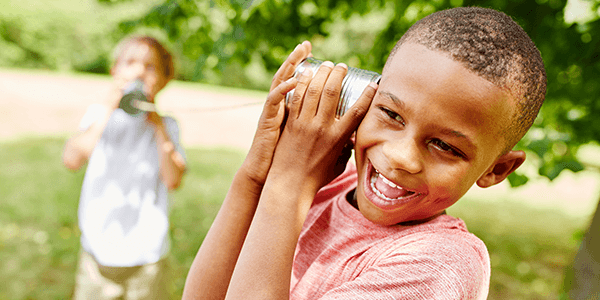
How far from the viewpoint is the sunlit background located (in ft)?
9.23

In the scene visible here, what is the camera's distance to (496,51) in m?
0.98

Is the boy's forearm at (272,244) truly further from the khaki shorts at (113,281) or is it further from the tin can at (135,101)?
the khaki shorts at (113,281)

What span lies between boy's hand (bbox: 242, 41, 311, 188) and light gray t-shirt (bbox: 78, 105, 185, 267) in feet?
6.47

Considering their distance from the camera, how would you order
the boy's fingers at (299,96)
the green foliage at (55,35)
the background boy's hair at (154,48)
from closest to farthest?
the boy's fingers at (299,96), the background boy's hair at (154,48), the green foliage at (55,35)

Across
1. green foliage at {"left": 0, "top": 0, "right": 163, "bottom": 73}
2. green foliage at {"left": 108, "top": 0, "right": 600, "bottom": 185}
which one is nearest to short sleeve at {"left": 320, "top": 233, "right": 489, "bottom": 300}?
green foliage at {"left": 108, "top": 0, "right": 600, "bottom": 185}

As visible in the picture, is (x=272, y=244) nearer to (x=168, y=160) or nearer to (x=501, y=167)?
(x=501, y=167)

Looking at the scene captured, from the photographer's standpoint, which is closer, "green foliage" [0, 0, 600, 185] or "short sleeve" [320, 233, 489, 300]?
"short sleeve" [320, 233, 489, 300]

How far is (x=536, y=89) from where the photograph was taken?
1050mm

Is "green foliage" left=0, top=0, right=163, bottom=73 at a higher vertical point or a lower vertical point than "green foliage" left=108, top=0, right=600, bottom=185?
lower

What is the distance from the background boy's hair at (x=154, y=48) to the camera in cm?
324

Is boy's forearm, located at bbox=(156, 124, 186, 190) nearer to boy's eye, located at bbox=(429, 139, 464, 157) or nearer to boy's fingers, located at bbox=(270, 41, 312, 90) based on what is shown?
boy's fingers, located at bbox=(270, 41, 312, 90)

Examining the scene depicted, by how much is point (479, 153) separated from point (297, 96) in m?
0.52

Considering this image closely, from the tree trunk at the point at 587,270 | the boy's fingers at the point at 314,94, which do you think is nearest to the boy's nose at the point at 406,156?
the boy's fingers at the point at 314,94

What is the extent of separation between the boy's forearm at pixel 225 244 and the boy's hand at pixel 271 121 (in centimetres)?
4
